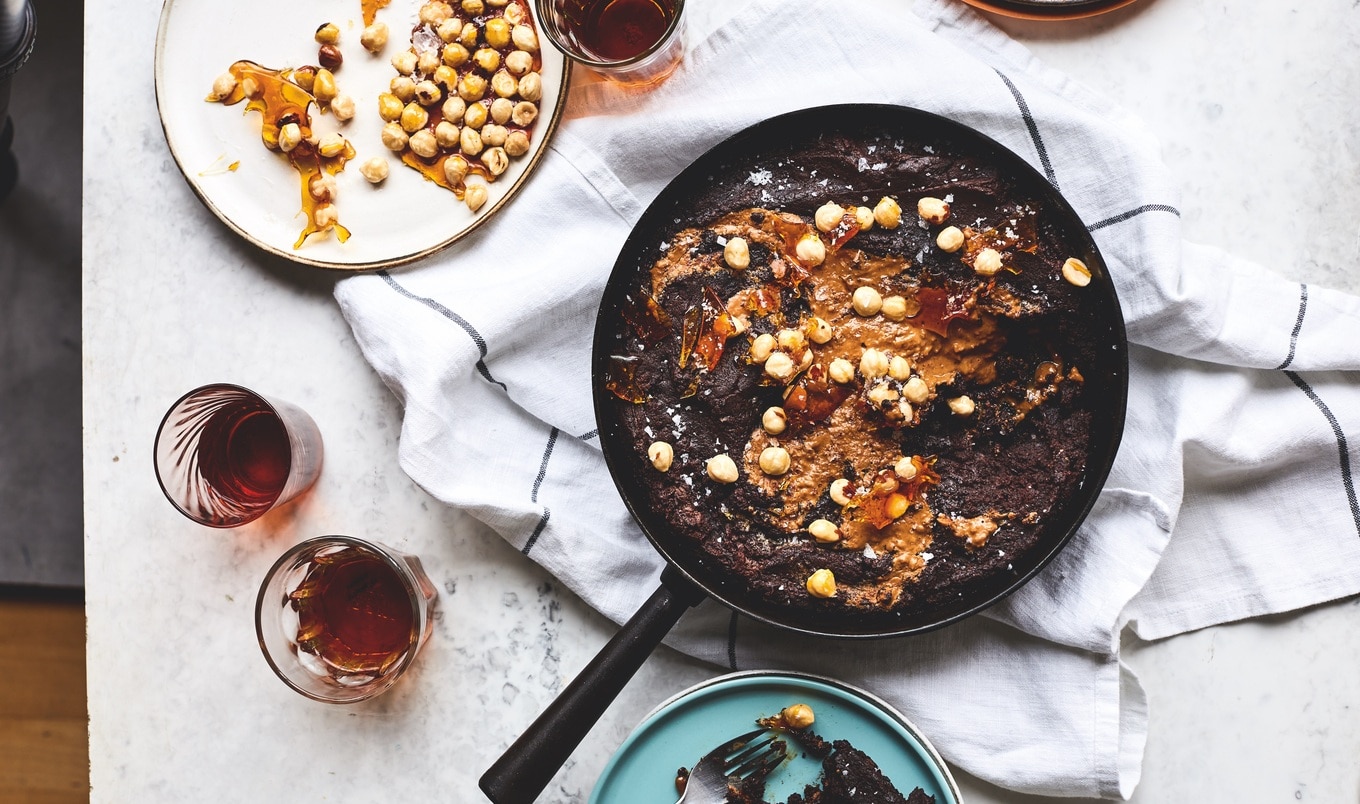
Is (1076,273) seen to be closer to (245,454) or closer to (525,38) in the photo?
(525,38)

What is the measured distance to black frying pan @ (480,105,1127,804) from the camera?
72.9 inches

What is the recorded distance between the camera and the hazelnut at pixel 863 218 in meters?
1.92

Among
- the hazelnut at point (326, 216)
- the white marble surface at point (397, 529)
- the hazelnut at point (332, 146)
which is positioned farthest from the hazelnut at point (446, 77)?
the white marble surface at point (397, 529)

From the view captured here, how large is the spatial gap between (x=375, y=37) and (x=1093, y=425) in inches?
60.9

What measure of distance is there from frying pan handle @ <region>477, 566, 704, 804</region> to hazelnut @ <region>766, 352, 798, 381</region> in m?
0.43

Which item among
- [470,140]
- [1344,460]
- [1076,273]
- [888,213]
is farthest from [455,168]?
[1344,460]

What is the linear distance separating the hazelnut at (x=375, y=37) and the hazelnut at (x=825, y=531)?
1260 millimetres

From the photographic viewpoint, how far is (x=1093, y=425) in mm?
1935

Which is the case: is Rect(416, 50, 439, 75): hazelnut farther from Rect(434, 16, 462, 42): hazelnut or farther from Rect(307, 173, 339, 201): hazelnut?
Rect(307, 173, 339, 201): hazelnut

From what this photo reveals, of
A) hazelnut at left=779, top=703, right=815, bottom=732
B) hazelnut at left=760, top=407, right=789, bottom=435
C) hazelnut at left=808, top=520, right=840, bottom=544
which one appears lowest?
hazelnut at left=779, top=703, right=815, bottom=732

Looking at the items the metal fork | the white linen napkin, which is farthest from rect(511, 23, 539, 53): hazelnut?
the metal fork

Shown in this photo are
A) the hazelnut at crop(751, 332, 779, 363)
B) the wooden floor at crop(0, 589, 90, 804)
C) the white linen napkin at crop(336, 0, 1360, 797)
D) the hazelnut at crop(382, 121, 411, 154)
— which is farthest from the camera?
the wooden floor at crop(0, 589, 90, 804)

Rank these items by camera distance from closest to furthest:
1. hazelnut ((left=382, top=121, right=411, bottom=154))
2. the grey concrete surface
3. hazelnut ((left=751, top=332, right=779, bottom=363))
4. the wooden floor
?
hazelnut ((left=751, top=332, right=779, bottom=363))
hazelnut ((left=382, top=121, right=411, bottom=154))
the grey concrete surface
the wooden floor

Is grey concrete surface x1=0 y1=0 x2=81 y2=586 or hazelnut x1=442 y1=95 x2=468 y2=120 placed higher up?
hazelnut x1=442 y1=95 x2=468 y2=120
